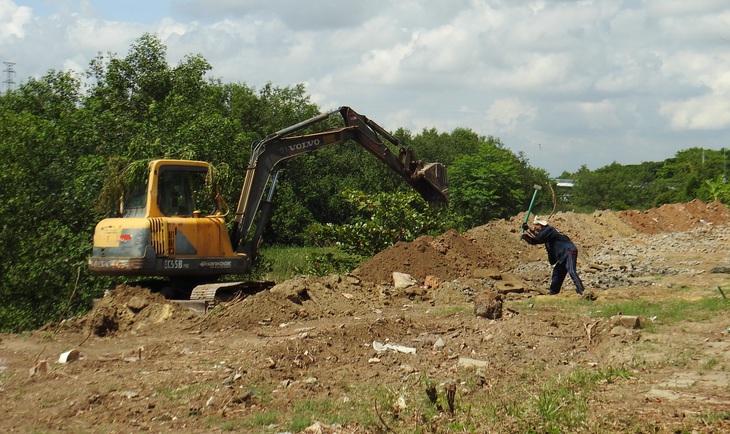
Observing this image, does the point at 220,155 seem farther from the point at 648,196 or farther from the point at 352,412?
the point at 648,196

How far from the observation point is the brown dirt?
8.12 metres

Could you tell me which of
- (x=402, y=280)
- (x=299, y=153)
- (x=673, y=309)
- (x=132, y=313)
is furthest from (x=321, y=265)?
(x=673, y=309)

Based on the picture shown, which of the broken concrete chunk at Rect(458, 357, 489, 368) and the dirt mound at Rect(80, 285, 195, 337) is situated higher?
the broken concrete chunk at Rect(458, 357, 489, 368)

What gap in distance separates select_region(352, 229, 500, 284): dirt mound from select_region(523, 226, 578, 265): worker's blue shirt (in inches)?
124

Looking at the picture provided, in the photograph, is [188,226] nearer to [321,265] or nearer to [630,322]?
[630,322]

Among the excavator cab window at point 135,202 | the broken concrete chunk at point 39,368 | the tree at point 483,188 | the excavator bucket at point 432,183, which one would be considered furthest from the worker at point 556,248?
the tree at point 483,188

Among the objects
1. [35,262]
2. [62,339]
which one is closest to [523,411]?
[62,339]

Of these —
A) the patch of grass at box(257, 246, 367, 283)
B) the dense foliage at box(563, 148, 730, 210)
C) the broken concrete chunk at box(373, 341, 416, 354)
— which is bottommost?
the broken concrete chunk at box(373, 341, 416, 354)

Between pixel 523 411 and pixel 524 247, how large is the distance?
20145mm

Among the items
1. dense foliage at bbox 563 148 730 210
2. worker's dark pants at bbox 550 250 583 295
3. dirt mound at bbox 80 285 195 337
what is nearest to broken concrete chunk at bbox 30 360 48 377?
dirt mound at bbox 80 285 195 337

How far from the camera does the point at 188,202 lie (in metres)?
16.2

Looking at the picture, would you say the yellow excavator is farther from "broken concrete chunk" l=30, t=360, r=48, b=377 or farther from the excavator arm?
"broken concrete chunk" l=30, t=360, r=48, b=377

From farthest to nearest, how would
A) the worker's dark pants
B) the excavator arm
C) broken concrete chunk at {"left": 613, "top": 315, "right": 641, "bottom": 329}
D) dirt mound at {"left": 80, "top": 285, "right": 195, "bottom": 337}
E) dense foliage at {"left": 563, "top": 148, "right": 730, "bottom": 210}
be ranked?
dense foliage at {"left": 563, "top": 148, "right": 730, "bottom": 210} → the excavator arm → the worker's dark pants → dirt mound at {"left": 80, "top": 285, "right": 195, "bottom": 337} → broken concrete chunk at {"left": 613, "top": 315, "right": 641, "bottom": 329}

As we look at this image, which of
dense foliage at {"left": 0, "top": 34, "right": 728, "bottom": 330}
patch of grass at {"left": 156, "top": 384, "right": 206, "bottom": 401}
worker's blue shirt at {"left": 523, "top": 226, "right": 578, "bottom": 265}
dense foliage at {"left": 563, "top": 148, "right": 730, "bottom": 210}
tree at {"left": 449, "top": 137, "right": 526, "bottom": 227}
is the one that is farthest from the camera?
dense foliage at {"left": 563, "top": 148, "right": 730, "bottom": 210}
